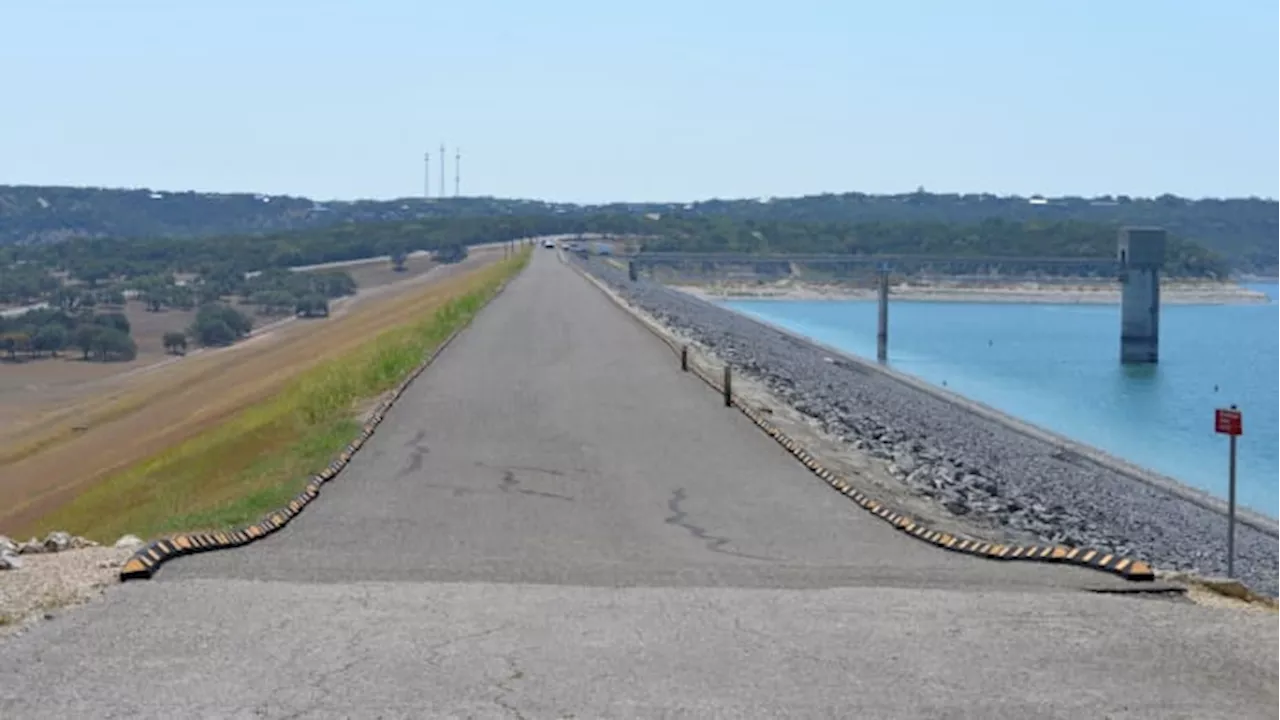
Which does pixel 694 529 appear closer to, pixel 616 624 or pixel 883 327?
pixel 616 624

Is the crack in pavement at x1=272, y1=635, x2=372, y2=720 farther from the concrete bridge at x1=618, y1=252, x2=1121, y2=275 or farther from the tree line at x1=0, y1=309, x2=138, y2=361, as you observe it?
the concrete bridge at x1=618, y1=252, x2=1121, y2=275

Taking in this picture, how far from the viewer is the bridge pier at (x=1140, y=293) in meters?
78.5

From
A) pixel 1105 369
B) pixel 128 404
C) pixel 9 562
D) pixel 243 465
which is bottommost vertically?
pixel 1105 369

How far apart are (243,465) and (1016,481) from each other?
11249 mm

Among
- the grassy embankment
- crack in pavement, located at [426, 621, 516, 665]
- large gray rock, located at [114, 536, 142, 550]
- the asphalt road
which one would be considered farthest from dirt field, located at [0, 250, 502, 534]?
crack in pavement, located at [426, 621, 516, 665]

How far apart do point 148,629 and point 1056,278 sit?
126 meters

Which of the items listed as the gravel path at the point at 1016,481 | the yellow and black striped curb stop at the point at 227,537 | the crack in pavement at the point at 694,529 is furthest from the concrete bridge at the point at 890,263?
the crack in pavement at the point at 694,529

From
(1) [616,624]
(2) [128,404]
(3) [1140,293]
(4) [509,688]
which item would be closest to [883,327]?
(3) [1140,293]

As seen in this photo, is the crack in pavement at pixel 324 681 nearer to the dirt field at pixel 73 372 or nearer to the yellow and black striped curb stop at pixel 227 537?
the yellow and black striped curb stop at pixel 227 537

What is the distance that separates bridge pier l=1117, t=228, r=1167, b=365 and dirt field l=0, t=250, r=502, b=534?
32517 millimetres

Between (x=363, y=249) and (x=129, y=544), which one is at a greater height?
(x=363, y=249)

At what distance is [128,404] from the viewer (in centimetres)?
4281

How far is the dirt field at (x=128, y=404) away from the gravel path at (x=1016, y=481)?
35.7 feet

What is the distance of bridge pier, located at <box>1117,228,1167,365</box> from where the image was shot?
258ft
